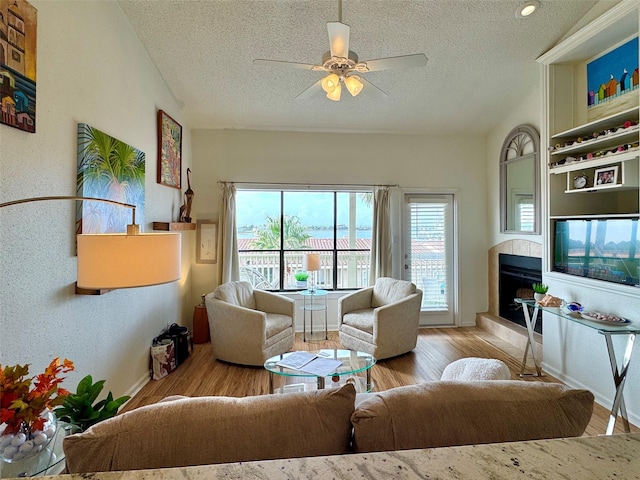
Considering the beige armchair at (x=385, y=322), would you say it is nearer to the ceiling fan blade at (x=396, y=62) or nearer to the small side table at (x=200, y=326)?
the small side table at (x=200, y=326)

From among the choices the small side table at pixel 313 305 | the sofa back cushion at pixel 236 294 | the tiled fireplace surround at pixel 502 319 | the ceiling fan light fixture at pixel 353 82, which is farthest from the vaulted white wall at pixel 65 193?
the tiled fireplace surround at pixel 502 319

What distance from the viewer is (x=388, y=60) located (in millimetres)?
2068

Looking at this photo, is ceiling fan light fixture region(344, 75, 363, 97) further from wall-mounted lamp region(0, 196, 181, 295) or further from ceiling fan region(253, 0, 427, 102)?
wall-mounted lamp region(0, 196, 181, 295)

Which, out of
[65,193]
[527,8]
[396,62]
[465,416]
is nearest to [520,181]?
[527,8]

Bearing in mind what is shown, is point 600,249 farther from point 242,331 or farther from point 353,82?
point 242,331

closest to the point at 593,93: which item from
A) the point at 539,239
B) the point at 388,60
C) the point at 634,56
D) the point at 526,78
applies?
the point at 634,56

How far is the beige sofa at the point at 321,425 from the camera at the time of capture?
931 millimetres

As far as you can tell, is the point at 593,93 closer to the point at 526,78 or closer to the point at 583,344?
the point at 526,78

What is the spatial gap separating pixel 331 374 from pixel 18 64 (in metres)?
2.52

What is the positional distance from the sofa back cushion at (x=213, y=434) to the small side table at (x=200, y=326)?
3.22 metres

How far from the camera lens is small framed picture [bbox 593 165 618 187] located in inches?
98.3

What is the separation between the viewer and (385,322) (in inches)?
133

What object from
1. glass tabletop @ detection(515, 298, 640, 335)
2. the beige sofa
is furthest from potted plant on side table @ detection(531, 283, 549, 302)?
the beige sofa

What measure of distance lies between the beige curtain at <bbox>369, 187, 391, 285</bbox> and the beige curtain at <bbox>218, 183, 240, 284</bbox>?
77.0 inches
